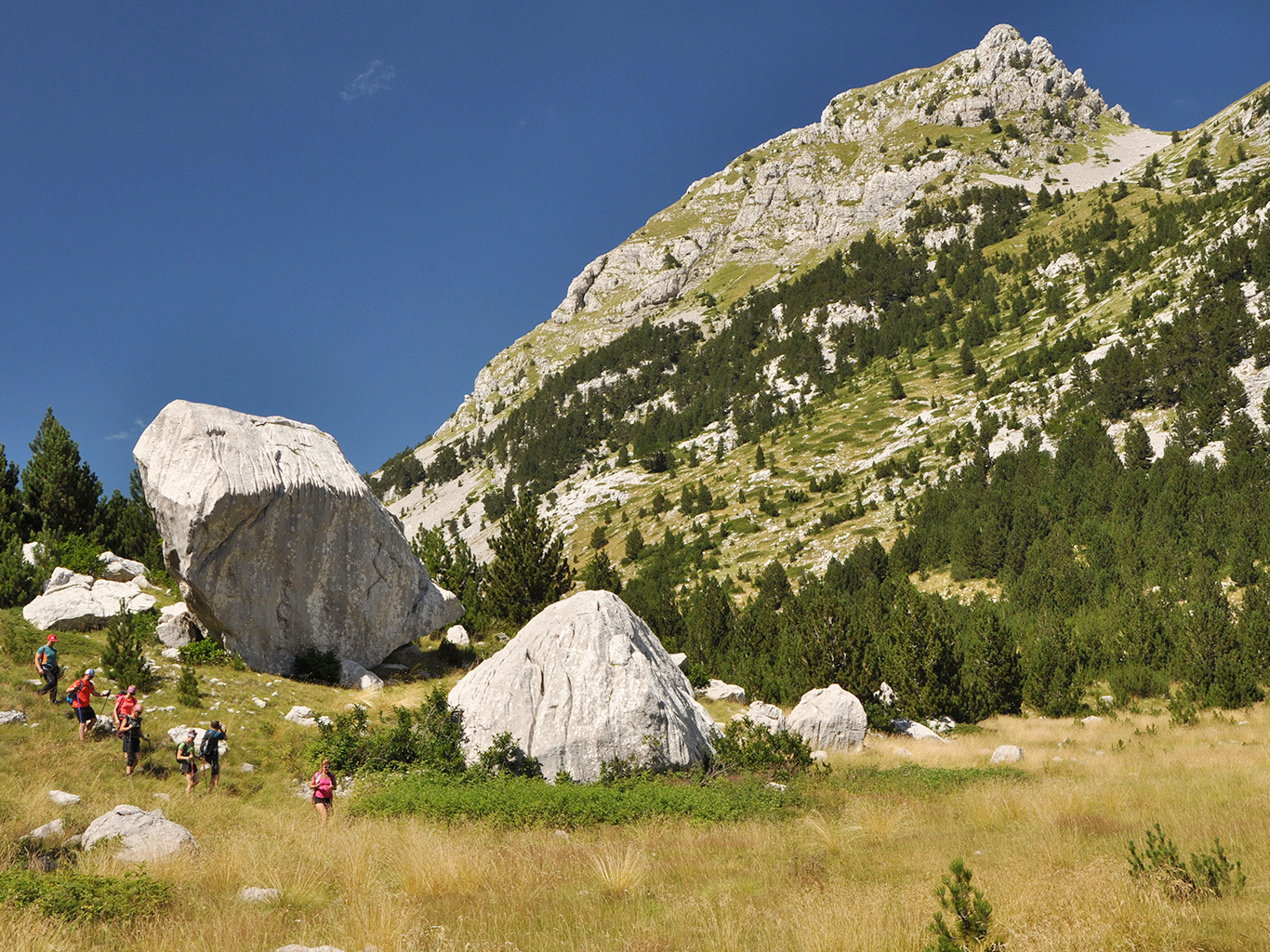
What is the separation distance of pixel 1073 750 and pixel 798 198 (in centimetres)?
15323

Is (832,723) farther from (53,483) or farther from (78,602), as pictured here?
(53,483)

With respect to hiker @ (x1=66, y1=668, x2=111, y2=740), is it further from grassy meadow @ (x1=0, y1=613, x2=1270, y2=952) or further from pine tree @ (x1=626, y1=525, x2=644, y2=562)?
pine tree @ (x1=626, y1=525, x2=644, y2=562)

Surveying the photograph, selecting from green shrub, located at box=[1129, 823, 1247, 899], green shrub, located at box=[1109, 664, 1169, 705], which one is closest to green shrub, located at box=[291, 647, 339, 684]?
green shrub, located at box=[1129, 823, 1247, 899]

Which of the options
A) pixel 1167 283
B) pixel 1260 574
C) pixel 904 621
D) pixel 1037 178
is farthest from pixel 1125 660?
pixel 1037 178

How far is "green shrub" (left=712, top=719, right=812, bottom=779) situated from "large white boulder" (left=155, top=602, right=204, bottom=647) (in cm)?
1720

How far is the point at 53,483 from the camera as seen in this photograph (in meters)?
26.9

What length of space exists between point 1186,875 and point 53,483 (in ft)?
119

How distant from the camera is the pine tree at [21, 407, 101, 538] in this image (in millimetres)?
26844

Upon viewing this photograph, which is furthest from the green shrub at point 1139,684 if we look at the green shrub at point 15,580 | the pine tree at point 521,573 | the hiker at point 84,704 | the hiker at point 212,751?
the green shrub at point 15,580

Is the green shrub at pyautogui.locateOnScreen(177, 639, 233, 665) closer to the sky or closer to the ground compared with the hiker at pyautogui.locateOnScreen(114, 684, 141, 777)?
closer to the sky

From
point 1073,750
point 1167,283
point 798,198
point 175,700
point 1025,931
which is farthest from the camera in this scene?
point 798,198

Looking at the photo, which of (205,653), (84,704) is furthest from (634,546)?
(84,704)

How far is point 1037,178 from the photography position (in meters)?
114

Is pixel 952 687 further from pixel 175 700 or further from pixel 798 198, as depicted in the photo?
pixel 798 198
